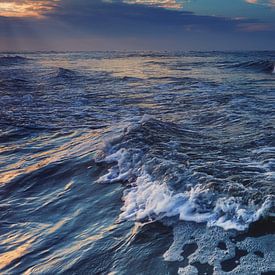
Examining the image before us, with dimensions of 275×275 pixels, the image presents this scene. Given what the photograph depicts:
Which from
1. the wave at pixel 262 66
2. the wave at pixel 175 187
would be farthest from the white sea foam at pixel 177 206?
the wave at pixel 262 66

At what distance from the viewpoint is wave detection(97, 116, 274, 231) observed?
4832mm

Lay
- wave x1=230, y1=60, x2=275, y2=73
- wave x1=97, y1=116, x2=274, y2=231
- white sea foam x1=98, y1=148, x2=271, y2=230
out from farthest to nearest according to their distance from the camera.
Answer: wave x1=230, y1=60, x2=275, y2=73
wave x1=97, y1=116, x2=274, y2=231
white sea foam x1=98, y1=148, x2=271, y2=230

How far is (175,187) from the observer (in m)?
5.69

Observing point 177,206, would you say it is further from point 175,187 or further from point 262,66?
point 262,66

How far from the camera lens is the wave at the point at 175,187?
4.83 m

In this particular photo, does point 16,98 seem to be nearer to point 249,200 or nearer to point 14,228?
point 14,228

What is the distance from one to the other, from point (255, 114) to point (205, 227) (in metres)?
8.24

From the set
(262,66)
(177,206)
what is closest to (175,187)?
(177,206)

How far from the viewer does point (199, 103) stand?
A: 49.4 ft

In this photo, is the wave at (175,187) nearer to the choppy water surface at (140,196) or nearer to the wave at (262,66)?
the choppy water surface at (140,196)

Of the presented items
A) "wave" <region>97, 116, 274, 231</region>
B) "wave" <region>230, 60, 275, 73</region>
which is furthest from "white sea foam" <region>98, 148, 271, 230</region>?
"wave" <region>230, 60, 275, 73</region>

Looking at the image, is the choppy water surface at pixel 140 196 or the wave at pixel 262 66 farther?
the wave at pixel 262 66

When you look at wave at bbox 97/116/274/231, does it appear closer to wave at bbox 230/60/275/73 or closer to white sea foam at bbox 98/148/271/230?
white sea foam at bbox 98/148/271/230

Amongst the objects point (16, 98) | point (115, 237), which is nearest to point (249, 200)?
point (115, 237)
